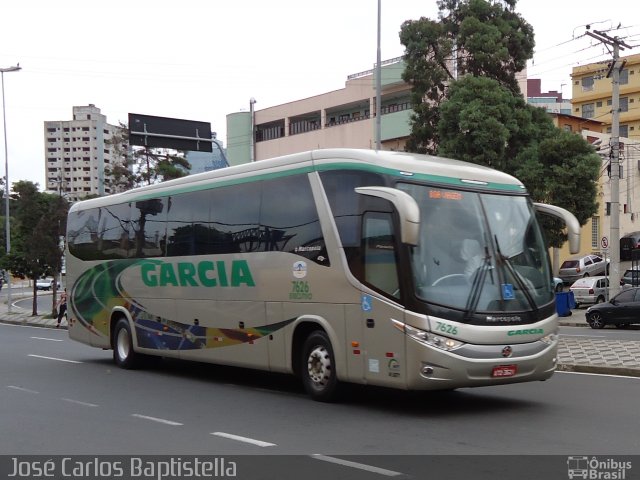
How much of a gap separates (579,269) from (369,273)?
128ft

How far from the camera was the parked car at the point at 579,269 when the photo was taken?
153ft

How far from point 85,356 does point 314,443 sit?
12787 millimetres

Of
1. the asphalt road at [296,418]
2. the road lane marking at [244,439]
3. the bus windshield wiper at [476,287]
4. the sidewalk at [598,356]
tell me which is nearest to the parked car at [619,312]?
the sidewalk at [598,356]

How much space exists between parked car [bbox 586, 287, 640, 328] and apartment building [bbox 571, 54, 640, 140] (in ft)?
170

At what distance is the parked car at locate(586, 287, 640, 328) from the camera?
27.3 m

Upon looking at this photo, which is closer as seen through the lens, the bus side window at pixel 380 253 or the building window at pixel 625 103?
the bus side window at pixel 380 253

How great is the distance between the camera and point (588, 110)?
273 ft

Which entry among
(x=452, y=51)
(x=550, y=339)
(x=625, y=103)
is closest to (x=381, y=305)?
(x=550, y=339)

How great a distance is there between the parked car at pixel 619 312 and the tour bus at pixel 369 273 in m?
17.4

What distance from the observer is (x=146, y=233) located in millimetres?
15883

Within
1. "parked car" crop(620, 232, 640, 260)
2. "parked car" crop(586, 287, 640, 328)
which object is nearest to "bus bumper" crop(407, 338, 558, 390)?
"parked car" crop(586, 287, 640, 328)
